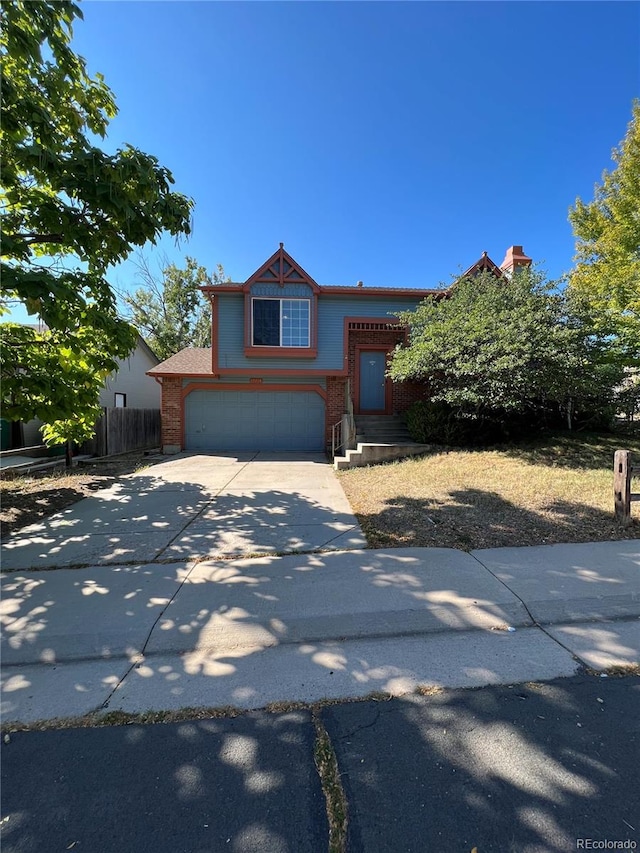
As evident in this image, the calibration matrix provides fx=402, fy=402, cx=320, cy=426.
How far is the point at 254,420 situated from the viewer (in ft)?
46.4

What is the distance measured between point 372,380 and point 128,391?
11796 millimetres

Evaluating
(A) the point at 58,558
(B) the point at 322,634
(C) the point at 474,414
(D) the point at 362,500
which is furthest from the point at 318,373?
(B) the point at 322,634

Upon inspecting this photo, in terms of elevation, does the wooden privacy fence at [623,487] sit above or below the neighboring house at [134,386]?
below

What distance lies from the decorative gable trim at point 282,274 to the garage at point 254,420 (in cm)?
363

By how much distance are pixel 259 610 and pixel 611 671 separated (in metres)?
2.54

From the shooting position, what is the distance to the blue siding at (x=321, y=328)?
13.5 meters

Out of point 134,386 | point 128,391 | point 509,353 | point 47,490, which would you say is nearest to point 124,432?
point 128,391

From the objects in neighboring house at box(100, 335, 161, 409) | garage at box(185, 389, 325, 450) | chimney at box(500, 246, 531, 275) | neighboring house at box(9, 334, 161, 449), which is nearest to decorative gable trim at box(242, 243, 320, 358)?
garage at box(185, 389, 325, 450)

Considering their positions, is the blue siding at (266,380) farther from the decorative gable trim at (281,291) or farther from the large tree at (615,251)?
the large tree at (615,251)

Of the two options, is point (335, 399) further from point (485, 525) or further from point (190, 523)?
point (485, 525)

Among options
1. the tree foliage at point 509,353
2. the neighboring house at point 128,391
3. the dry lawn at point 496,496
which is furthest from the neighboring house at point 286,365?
the dry lawn at point 496,496

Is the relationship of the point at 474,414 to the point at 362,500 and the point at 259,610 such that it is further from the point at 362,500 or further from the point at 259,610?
the point at 259,610

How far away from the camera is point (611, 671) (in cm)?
266

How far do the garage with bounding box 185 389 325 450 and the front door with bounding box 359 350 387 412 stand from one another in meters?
1.60
